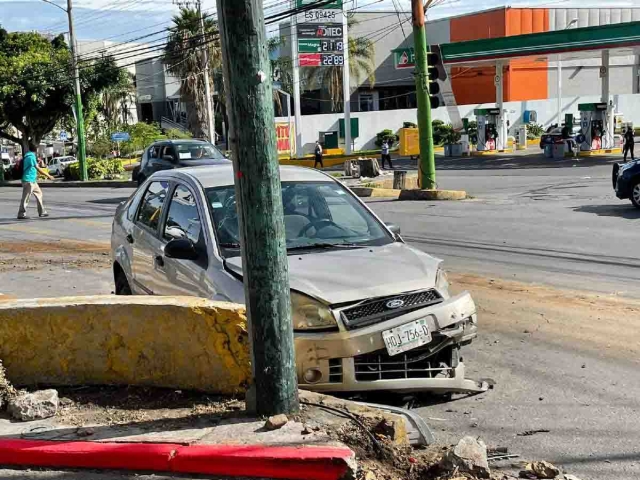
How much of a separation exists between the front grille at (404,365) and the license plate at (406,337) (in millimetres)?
81

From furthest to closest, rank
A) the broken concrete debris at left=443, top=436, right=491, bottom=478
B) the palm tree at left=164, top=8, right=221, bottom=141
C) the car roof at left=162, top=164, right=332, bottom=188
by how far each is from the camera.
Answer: the palm tree at left=164, top=8, right=221, bottom=141
the car roof at left=162, top=164, right=332, bottom=188
the broken concrete debris at left=443, top=436, right=491, bottom=478

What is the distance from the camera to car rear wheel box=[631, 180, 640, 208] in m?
17.8

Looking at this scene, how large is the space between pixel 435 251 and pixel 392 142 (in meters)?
41.8

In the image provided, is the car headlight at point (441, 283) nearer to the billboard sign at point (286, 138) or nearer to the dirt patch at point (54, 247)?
the dirt patch at point (54, 247)

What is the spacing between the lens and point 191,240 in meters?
6.68

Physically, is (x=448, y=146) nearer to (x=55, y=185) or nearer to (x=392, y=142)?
(x=392, y=142)

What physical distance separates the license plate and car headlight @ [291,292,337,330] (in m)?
0.38

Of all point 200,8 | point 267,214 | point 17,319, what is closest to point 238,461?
point 267,214

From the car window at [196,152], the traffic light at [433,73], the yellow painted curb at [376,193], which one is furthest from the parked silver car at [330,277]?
the yellow painted curb at [376,193]

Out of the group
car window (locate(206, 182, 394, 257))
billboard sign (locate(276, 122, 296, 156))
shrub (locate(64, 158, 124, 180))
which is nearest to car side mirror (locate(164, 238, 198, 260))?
car window (locate(206, 182, 394, 257))

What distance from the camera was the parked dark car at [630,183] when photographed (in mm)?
17781

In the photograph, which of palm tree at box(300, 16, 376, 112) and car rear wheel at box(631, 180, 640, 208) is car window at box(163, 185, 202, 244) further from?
palm tree at box(300, 16, 376, 112)

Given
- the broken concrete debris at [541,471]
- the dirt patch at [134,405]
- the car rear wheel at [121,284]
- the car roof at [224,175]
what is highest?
the car roof at [224,175]

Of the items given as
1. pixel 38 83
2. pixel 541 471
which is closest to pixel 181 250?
pixel 541 471
